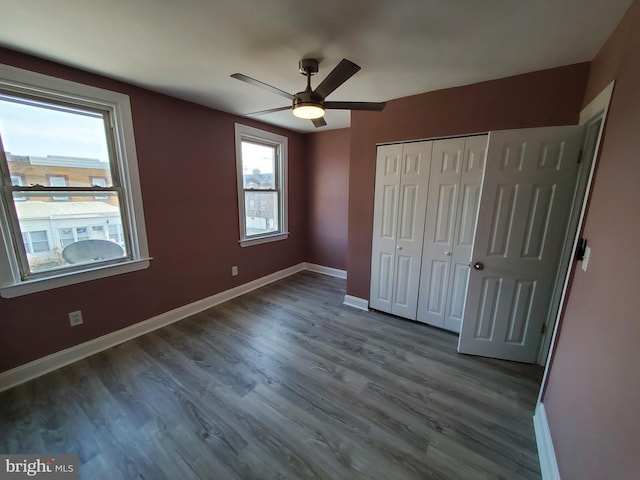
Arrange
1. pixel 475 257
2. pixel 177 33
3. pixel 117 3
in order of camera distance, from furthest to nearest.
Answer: pixel 475 257, pixel 177 33, pixel 117 3

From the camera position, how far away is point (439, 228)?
2.57 meters

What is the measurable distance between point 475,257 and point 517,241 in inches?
13.2

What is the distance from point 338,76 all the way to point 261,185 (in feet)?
8.34

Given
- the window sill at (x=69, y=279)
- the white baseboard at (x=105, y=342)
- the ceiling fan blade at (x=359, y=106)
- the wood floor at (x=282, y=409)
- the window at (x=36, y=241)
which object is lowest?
the wood floor at (x=282, y=409)

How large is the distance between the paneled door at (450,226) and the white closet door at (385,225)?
352mm

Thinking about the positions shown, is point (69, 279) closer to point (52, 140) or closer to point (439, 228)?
point (52, 140)

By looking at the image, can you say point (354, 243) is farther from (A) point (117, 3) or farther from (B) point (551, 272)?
(A) point (117, 3)

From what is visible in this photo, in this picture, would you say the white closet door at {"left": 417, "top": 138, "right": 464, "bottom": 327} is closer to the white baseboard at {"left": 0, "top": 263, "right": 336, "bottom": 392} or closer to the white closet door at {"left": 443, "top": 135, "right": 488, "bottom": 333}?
the white closet door at {"left": 443, "top": 135, "right": 488, "bottom": 333}

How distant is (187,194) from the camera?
2865 millimetres

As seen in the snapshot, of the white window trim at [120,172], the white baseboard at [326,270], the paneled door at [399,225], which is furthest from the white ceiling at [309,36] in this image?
the white baseboard at [326,270]

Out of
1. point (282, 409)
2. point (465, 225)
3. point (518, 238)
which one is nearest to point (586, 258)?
point (518, 238)

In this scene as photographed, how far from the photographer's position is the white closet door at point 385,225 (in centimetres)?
274

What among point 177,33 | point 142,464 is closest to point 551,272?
point 142,464

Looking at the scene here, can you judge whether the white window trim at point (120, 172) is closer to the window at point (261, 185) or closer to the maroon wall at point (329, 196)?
the window at point (261, 185)
